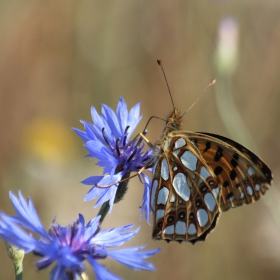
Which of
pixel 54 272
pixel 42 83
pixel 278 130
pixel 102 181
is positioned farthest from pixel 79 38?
pixel 54 272

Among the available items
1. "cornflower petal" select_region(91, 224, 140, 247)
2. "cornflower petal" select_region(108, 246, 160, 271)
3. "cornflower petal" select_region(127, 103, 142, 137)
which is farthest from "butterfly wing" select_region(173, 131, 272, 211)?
"cornflower petal" select_region(108, 246, 160, 271)

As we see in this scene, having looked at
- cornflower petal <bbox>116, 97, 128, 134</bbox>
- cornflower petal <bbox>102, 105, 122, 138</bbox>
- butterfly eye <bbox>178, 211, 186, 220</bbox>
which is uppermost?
cornflower petal <bbox>116, 97, 128, 134</bbox>

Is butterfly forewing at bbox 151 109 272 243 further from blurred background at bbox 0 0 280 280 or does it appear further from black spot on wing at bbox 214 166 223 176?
blurred background at bbox 0 0 280 280

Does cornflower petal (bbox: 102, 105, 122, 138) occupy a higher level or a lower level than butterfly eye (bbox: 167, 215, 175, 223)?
higher

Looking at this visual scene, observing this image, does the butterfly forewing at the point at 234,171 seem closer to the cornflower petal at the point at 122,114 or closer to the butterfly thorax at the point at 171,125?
the butterfly thorax at the point at 171,125

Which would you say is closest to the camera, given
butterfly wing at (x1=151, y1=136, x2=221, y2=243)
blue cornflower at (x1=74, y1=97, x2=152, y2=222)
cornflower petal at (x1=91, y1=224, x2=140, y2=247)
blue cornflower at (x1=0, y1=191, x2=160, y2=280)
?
blue cornflower at (x1=0, y1=191, x2=160, y2=280)

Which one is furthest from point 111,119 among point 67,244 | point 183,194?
point 67,244

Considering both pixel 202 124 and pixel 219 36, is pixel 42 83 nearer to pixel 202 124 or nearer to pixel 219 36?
pixel 202 124
